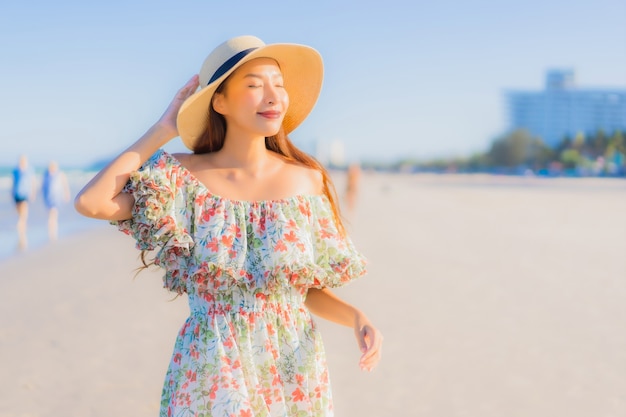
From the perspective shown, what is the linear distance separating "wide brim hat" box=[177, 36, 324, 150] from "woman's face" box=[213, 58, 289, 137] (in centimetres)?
3

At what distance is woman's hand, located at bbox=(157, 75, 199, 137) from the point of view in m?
2.08

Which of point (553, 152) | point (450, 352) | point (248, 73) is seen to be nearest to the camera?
point (248, 73)

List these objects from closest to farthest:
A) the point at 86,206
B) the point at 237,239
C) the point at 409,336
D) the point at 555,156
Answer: the point at 86,206 → the point at 237,239 → the point at 409,336 → the point at 555,156

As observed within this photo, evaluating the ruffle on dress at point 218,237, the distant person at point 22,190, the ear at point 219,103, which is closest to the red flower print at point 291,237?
the ruffle on dress at point 218,237

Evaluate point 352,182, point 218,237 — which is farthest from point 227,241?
point 352,182

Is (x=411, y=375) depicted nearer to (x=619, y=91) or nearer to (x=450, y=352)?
(x=450, y=352)

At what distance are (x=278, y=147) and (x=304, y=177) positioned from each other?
0.18m

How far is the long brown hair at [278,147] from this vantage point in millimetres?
2232

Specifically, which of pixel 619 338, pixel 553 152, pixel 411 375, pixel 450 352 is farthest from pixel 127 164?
pixel 553 152

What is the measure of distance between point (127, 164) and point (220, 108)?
33 centimetres

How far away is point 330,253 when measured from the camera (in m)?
2.15

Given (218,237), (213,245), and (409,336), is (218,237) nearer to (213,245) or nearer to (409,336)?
(213,245)

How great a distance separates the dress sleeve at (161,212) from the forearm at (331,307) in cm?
44

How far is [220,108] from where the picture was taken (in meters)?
2.17
